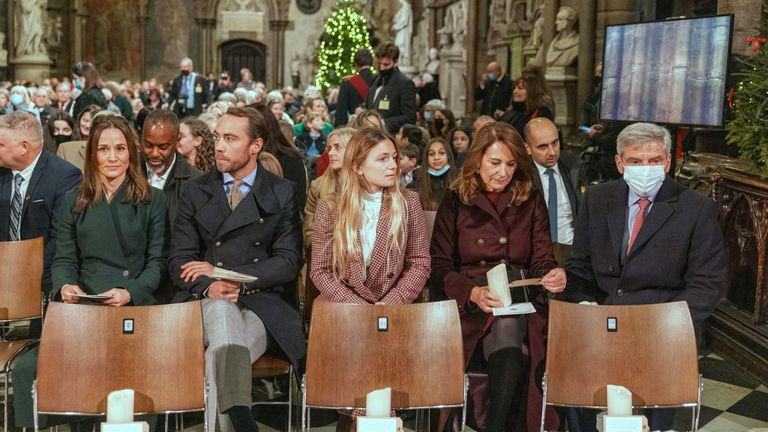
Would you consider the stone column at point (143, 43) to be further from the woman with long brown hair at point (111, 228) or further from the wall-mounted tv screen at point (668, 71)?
the woman with long brown hair at point (111, 228)

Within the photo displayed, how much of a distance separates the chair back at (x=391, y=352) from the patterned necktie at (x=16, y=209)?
7.37 ft

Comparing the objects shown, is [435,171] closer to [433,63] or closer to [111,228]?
[111,228]

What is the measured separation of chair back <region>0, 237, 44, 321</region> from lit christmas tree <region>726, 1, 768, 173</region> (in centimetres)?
393

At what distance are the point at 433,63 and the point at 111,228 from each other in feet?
52.4

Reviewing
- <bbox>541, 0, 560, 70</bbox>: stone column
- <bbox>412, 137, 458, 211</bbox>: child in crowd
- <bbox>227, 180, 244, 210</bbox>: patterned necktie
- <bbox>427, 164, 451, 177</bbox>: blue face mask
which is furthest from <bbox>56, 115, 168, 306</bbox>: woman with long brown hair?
<bbox>541, 0, 560, 70</bbox>: stone column

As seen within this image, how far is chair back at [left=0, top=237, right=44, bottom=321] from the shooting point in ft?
14.5

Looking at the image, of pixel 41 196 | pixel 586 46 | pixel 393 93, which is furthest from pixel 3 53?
pixel 41 196

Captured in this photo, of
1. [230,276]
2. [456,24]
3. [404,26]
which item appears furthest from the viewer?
[404,26]

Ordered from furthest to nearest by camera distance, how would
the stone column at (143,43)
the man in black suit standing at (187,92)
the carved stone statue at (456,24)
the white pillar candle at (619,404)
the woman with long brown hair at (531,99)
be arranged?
1. the stone column at (143,43)
2. the carved stone statue at (456,24)
3. the man in black suit standing at (187,92)
4. the woman with long brown hair at (531,99)
5. the white pillar candle at (619,404)

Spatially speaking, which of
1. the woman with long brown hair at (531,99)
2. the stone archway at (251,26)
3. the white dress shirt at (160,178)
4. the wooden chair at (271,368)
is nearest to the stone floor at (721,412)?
the wooden chair at (271,368)

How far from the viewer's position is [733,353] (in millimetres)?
5859

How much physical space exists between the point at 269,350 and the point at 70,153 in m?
3.33

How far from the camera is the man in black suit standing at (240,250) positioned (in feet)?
13.5

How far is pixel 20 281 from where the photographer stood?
14.5 ft
